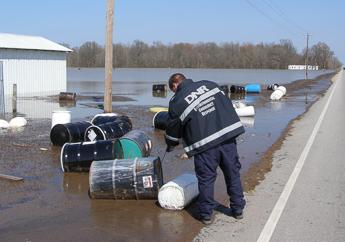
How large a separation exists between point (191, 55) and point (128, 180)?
170m

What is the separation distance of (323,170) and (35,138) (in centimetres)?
→ 769

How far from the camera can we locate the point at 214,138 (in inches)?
259

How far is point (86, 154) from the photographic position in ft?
31.0

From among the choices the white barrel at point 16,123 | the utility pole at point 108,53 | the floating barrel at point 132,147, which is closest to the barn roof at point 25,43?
the utility pole at point 108,53

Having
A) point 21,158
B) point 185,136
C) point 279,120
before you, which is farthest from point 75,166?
point 279,120

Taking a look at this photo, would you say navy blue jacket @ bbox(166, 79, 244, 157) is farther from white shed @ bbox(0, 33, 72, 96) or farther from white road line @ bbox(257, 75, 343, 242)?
white shed @ bbox(0, 33, 72, 96)

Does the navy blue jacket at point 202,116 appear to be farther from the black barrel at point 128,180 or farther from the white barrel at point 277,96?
the white barrel at point 277,96

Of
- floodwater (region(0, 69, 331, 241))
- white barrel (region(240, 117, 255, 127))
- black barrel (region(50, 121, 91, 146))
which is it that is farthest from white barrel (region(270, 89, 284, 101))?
black barrel (region(50, 121, 91, 146))

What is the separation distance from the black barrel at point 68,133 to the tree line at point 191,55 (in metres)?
148

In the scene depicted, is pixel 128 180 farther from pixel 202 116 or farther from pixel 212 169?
pixel 202 116

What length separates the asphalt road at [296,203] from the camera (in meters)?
6.29

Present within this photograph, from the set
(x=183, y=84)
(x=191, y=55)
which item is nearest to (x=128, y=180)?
(x=183, y=84)

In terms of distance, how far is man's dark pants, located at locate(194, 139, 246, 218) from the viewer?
6645 millimetres

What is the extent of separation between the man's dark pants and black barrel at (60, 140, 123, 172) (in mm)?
2883
